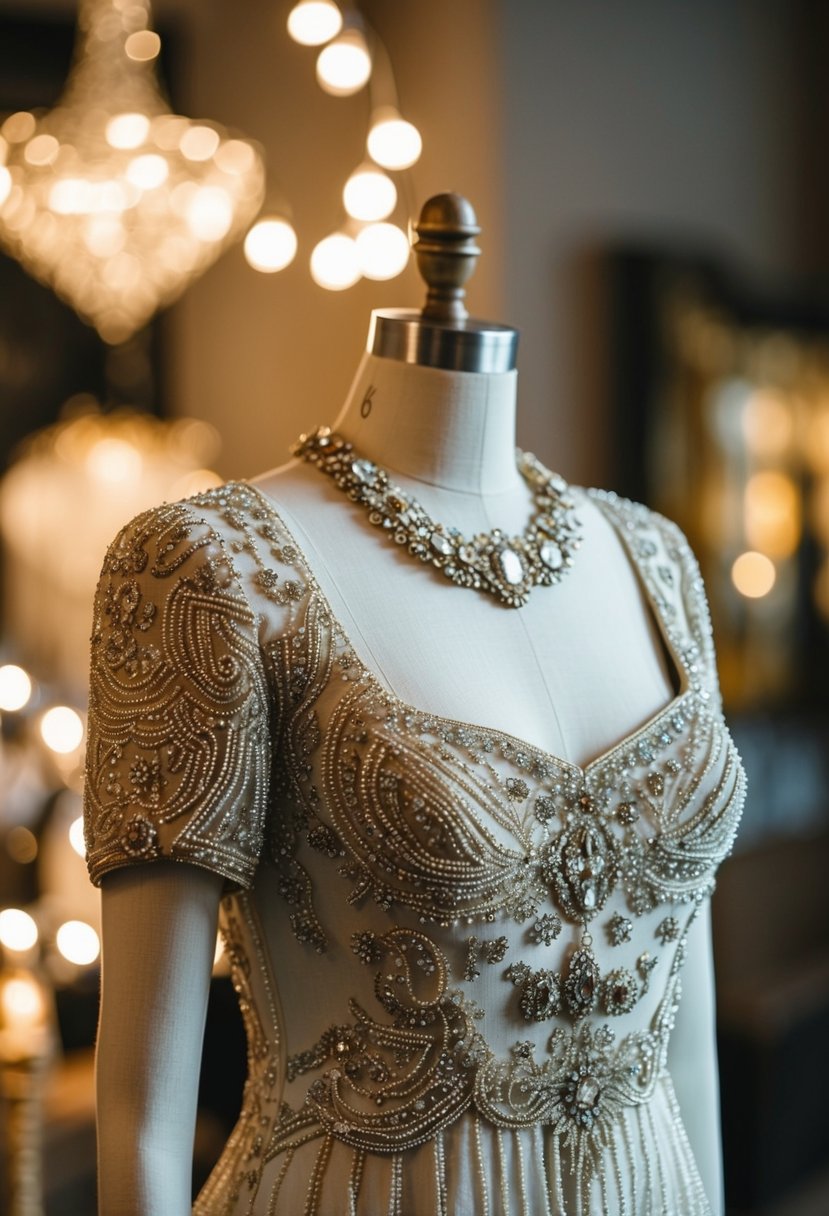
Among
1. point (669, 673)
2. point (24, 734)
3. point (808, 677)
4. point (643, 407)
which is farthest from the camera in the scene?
point (808, 677)

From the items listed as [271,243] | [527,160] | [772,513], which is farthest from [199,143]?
[772,513]

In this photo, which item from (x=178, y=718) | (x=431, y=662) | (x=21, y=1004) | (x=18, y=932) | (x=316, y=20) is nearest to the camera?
(x=178, y=718)

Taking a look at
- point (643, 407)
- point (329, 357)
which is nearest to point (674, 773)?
point (643, 407)

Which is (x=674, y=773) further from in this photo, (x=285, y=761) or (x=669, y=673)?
(x=285, y=761)

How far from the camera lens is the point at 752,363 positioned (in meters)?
4.86

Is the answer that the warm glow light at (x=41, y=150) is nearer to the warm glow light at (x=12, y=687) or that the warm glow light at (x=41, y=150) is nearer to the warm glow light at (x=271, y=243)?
the warm glow light at (x=271, y=243)

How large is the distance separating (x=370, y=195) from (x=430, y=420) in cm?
179

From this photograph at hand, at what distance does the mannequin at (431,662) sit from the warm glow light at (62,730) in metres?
1.68

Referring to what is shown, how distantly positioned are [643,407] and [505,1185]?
3503 millimetres

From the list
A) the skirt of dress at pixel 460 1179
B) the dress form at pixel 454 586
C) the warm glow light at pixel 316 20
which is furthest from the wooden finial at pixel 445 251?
the warm glow light at pixel 316 20

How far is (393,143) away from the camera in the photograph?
114 inches

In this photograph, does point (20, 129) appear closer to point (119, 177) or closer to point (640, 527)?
point (119, 177)

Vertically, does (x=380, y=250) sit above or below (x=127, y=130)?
Answer: below

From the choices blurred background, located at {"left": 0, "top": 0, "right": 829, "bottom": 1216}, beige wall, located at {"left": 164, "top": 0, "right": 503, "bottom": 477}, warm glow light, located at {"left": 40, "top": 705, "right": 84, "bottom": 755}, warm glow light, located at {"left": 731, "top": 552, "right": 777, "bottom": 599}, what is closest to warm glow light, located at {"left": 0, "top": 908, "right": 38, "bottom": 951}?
blurred background, located at {"left": 0, "top": 0, "right": 829, "bottom": 1216}
